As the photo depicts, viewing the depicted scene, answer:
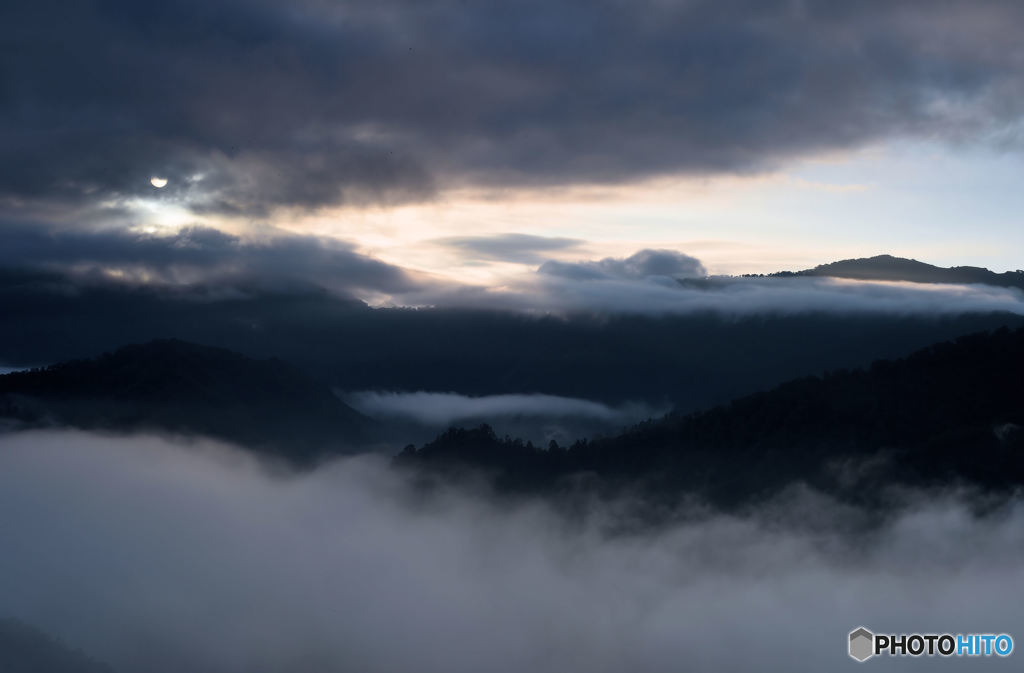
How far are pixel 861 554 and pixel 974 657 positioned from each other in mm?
37691

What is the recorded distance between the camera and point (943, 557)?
18488cm

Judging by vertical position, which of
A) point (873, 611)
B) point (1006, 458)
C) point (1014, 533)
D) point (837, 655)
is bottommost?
Answer: point (837, 655)

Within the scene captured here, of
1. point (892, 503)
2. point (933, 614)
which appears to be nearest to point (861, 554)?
point (892, 503)

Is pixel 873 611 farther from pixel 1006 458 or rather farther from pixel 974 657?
pixel 1006 458

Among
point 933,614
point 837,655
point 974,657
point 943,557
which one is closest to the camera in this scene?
point 974,657

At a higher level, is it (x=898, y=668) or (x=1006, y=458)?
(x=1006, y=458)

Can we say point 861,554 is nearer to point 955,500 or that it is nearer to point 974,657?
point 955,500

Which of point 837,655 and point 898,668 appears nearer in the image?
point 898,668

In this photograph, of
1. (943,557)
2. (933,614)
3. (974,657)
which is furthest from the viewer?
(943,557)

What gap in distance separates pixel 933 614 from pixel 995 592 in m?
11.2

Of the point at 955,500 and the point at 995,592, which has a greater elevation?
the point at 955,500

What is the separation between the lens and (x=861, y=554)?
198 metres

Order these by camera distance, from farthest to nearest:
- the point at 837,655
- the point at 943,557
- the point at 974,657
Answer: the point at 837,655, the point at 943,557, the point at 974,657

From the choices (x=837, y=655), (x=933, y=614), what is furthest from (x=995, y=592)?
(x=837, y=655)
